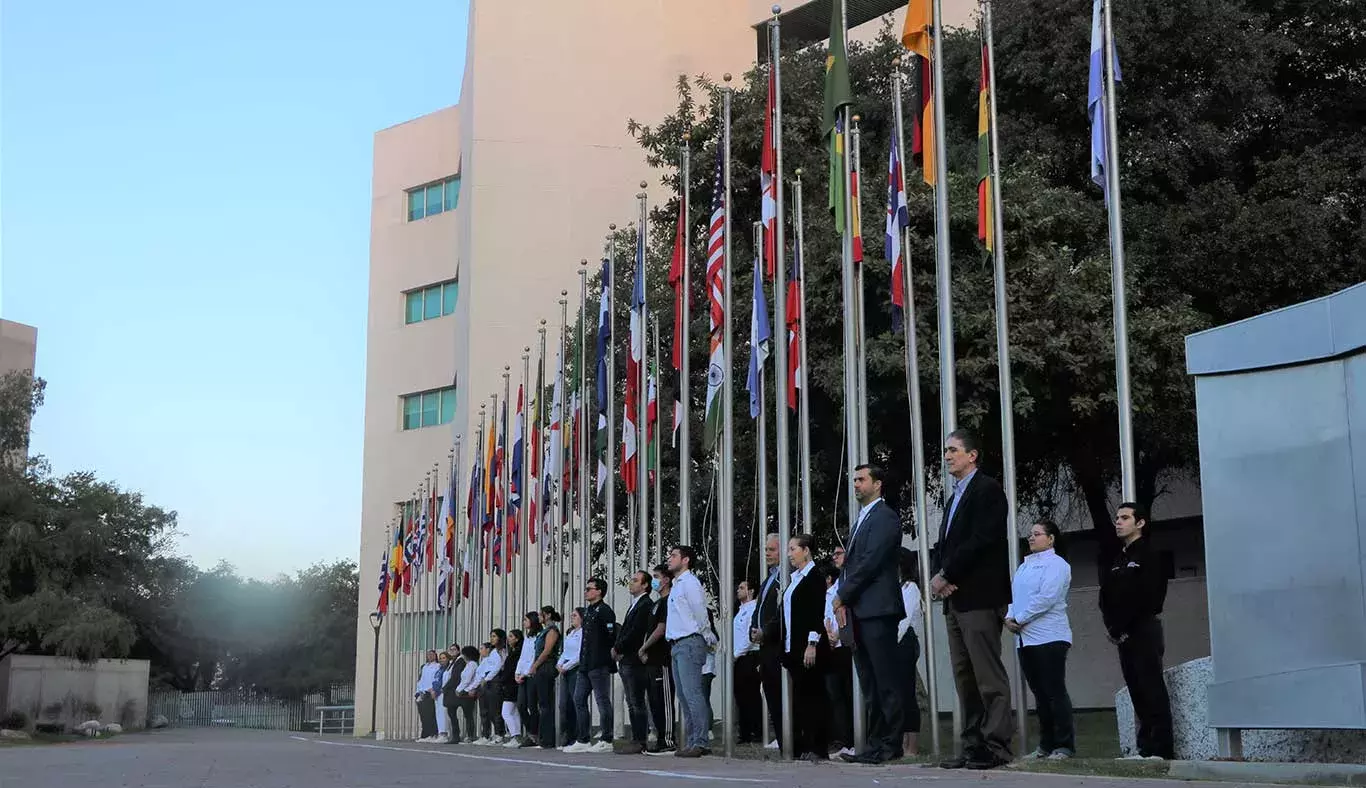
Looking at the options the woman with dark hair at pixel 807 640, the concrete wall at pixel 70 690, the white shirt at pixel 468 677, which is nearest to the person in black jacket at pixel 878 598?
the woman with dark hair at pixel 807 640

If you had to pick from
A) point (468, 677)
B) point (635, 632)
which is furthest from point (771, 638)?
point (468, 677)

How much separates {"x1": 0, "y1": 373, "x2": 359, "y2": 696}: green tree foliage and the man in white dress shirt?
3443cm

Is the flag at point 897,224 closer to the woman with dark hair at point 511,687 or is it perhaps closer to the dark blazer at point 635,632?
the dark blazer at point 635,632

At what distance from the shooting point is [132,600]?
55969 mm

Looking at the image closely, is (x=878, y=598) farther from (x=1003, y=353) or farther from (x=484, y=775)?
(x=1003, y=353)

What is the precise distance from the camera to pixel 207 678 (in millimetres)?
83125

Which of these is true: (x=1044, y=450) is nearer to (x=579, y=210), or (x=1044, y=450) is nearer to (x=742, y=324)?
(x=742, y=324)

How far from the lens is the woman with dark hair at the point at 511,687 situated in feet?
78.3

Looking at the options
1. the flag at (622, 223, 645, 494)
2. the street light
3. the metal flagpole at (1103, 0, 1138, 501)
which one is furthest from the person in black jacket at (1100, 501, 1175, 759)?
the street light

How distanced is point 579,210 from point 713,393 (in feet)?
104

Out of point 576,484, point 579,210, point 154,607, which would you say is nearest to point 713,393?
point 576,484

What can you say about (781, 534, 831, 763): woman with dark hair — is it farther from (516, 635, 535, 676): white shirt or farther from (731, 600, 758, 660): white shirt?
(516, 635, 535, 676): white shirt

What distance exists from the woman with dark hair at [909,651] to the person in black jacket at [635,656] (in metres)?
2.96

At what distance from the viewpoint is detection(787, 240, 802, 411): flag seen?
18406 mm
